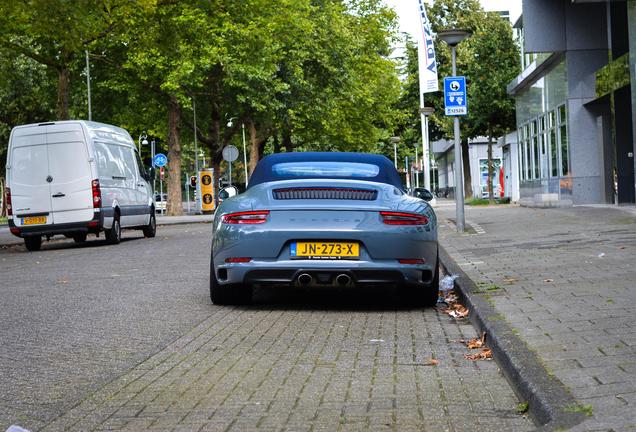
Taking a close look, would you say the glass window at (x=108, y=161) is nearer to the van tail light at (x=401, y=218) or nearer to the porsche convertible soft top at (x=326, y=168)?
the porsche convertible soft top at (x=326, y=168)

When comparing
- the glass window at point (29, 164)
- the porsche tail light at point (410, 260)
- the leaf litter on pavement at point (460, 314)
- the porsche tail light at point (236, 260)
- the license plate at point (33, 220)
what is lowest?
the leaf litter on pavement at point (460, 314)

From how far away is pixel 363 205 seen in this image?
8922mm

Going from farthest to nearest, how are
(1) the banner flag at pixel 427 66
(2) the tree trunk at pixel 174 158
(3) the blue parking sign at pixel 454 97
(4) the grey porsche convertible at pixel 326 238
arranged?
1. (2) the tree trunk at pixel 174 158
2. (1) the banner flag at pixel 427 66
3. (3) the blue parking sign at pixel 454 97
4. (4) the grey porsche convertible at pixel 326 238

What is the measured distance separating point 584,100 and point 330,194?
24.5m

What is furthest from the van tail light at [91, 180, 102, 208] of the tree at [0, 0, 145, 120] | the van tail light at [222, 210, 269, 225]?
the van tail light at [222, 210, 269, 225]

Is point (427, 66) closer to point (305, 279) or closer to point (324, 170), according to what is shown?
point (324, 170)

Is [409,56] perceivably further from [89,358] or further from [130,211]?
[89,358]

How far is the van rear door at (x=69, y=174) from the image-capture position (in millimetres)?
20656

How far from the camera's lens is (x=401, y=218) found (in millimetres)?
8969

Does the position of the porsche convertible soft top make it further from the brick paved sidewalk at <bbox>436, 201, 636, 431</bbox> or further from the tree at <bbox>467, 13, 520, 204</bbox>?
the tree at <bbox>467, 13, 520, 204</bbox>

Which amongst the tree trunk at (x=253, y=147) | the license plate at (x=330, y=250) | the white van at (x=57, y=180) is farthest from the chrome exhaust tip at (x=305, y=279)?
the tree trunk at (x=253, y=147)

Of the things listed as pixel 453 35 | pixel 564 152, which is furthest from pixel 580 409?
pixel 564 152

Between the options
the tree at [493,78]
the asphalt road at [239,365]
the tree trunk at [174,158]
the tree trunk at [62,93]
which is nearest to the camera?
the asphalt road at [239,365]

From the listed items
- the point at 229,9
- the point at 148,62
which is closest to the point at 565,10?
the point at 229,9
